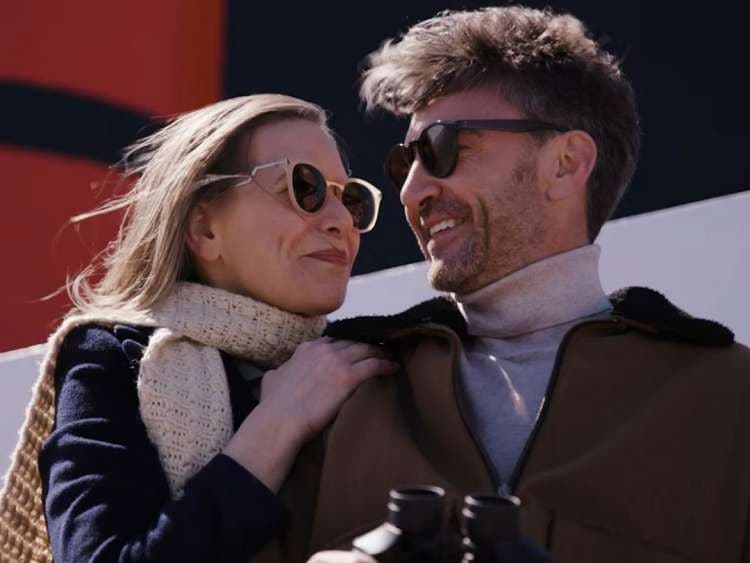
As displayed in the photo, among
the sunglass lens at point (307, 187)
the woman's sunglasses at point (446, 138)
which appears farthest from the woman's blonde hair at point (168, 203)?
the woman's sunglasses at point (446, 138)

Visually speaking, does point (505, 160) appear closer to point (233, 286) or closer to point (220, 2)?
point (233, 286)

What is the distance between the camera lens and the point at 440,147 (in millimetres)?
1912

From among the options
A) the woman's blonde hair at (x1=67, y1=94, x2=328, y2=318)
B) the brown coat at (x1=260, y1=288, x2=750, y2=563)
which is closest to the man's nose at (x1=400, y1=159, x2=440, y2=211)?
the brown coat at (x1=260, y1=288, x2=750, y2=563)

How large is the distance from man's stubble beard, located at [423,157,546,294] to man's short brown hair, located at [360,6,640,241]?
0.51 feet

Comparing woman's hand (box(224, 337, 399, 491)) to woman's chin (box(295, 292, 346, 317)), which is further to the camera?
woman's chin (box(295, 292, 346, 317))

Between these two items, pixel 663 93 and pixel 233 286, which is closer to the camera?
pixel 233 286

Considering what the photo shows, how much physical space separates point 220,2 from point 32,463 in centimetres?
201

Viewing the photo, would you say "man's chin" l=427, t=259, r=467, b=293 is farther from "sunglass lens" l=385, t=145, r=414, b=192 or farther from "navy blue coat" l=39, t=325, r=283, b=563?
"navy blue coat" l=39, t=325, r=283, b=563

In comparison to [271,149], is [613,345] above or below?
below

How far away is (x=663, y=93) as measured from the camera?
3.40 meters

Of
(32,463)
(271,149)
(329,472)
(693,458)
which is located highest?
(271,149)

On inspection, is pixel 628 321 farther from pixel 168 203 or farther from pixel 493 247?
pixel 168 203

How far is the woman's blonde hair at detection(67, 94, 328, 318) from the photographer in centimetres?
207

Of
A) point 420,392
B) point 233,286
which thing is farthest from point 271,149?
point 420,392
